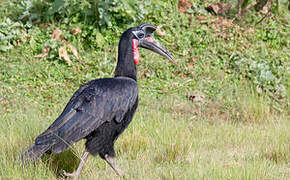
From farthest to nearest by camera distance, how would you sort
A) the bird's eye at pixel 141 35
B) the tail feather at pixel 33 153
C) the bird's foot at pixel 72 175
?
the bird's eye at pixel 141 35, the bird's foot at pixel 72 175, the tail feather at pixel 33 153

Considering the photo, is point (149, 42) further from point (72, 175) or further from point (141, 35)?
point (72, 175)

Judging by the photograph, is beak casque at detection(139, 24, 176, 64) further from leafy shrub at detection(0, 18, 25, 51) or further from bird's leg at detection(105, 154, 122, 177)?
leafy shrub at detection(0, 18, 25, 51)

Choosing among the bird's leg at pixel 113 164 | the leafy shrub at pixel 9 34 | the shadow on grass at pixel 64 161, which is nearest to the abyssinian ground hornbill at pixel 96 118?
the bird's leg at pixel 113 164

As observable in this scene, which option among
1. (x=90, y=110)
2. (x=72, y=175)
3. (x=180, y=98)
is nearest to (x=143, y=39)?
(x=90, y=110)

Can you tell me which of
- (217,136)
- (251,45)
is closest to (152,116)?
(217,136)

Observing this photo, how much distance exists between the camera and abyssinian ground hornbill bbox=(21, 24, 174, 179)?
3.99 m

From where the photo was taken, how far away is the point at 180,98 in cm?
696

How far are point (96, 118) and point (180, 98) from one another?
299 centimetres

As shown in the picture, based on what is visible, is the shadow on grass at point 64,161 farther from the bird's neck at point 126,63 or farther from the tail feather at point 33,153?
the bird's neck at point 126,63

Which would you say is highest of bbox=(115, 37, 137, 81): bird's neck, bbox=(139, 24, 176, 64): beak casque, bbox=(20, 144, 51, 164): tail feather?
bbox=(139, 24, 176, 64): beak casque

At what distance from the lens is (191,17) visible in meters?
8.51

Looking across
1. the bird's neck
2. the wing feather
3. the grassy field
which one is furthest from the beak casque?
the grassy field

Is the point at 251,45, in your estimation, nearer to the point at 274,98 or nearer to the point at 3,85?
the point at 274,98

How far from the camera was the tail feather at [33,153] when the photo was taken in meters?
3.87
